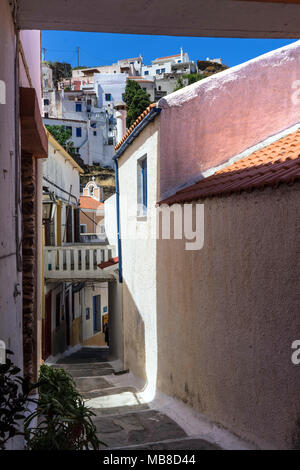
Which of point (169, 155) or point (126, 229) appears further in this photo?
point (126, 229)

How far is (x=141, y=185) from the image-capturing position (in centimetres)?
1097

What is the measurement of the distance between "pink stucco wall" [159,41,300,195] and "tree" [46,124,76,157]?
43374 millimetres

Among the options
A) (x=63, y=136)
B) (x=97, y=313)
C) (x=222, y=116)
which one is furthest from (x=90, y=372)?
(x=63, y=136)

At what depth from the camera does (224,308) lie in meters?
6.07

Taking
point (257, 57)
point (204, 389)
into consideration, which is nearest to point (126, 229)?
point (257, 57)

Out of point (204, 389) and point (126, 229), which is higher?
point (126, 229)

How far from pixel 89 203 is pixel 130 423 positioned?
28294 mm

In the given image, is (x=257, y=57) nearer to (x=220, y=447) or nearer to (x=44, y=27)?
(x=44, y=27)

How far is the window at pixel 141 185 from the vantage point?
35.0ft

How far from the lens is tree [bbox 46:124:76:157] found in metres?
51.3

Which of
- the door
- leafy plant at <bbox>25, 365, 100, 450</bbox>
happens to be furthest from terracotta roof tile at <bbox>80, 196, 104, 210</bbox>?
leafy plant at <bbox>25, 365, 100, 450</bbox>

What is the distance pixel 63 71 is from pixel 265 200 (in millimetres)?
83386

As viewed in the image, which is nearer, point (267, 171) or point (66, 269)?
point (267, 171)

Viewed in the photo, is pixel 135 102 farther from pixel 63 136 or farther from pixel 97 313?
pixel 97 313
